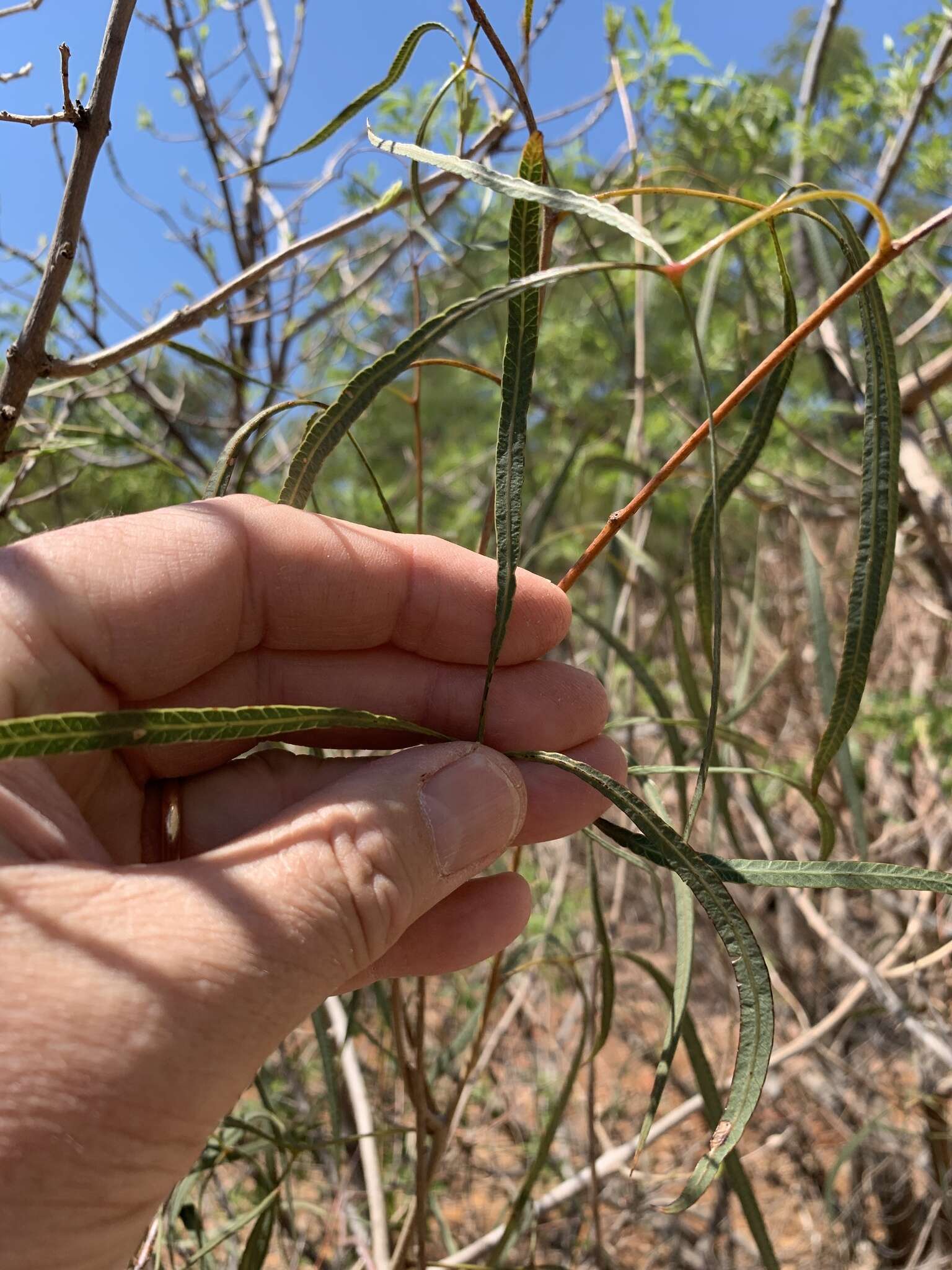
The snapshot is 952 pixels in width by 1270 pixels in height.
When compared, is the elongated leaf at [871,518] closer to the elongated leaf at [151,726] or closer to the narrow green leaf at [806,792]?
the narrow green leaf at [806,792]

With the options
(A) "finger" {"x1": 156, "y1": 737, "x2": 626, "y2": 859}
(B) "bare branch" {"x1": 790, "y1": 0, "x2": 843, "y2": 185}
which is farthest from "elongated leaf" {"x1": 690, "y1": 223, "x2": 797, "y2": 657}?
(B) "bare branch" {"x1": 790, "y1": 0, "x2": 843, "y2": 185}

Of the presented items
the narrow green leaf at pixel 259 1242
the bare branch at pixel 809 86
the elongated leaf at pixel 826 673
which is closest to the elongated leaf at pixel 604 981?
the elongated leaf at pixel 826 673

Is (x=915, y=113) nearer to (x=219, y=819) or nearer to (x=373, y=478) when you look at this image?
(x=373, y=478)

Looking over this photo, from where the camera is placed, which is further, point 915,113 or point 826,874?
point 915,113

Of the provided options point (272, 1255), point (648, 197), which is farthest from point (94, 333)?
point (272, 1255)

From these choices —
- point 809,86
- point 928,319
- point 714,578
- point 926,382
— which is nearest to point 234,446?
point 714,578

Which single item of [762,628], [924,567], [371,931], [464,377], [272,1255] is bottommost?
[272,1255]

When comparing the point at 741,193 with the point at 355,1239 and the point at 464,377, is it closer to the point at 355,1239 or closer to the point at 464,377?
the point at 355,1239

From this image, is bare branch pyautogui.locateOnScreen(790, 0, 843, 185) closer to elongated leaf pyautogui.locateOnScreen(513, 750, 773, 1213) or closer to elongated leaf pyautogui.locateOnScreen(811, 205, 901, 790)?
elongated leaf pyautogui.locateOnScreen(811, 205, 901, 790)
